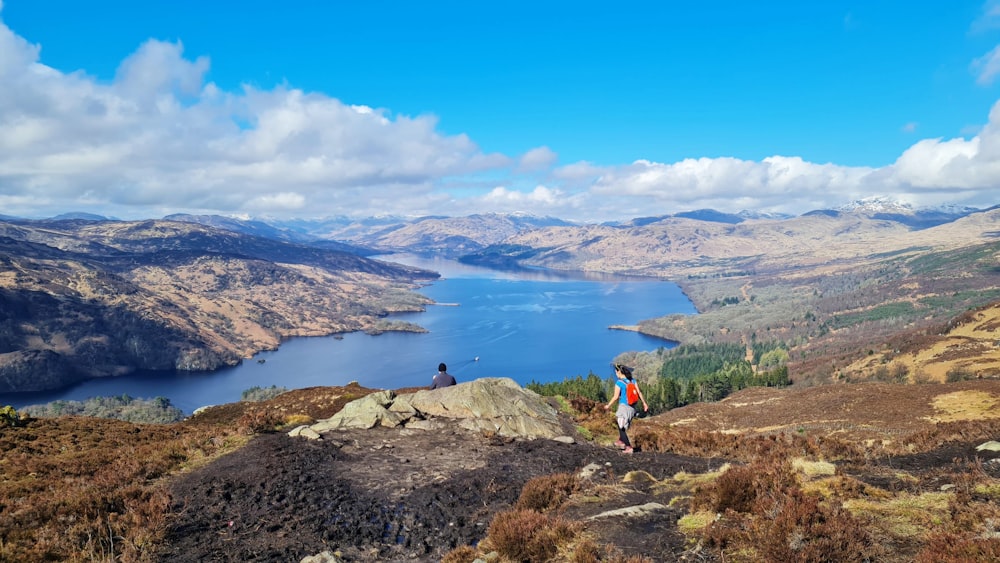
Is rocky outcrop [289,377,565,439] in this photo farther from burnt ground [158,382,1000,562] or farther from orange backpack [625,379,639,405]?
orange backpack [625,379,639,405]

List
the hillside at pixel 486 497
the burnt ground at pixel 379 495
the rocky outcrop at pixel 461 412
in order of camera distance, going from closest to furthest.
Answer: the hillside at pixel 486 497, the burnt ground at pixel 379 495, the rocky outcrop at pixel 461 412

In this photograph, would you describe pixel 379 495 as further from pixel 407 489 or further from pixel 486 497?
pixel 486 497

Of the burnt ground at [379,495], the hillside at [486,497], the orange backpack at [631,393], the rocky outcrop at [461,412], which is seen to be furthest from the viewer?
the rocky outcrop at [461,412]

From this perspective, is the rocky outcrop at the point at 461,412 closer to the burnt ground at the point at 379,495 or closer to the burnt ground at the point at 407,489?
the burnt ground at the point at 407,489

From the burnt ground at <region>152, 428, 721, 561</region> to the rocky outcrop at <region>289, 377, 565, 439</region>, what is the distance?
3.84 feet

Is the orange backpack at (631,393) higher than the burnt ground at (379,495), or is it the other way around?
the orange backpack at (631,393)

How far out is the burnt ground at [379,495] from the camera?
10633 mm

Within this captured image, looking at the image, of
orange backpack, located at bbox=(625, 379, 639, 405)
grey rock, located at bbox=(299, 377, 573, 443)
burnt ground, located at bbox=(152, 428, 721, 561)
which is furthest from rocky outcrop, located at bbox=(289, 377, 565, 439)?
orange backpack, located at bbox=(625, 379, 639, 405)

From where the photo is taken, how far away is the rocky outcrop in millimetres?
21422

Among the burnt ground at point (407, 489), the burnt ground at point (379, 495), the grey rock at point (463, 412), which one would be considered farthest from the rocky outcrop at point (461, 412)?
the burnt ground at point (379, 495)

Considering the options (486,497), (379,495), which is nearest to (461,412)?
(379,495)

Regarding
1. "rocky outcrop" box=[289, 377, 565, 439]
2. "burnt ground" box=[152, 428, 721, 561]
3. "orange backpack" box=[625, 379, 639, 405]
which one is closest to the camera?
"burnt ground" box=[152, 428, 721, 561]

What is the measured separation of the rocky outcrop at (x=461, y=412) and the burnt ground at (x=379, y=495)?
117cm

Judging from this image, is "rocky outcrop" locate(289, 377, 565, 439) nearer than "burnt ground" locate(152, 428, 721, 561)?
No
